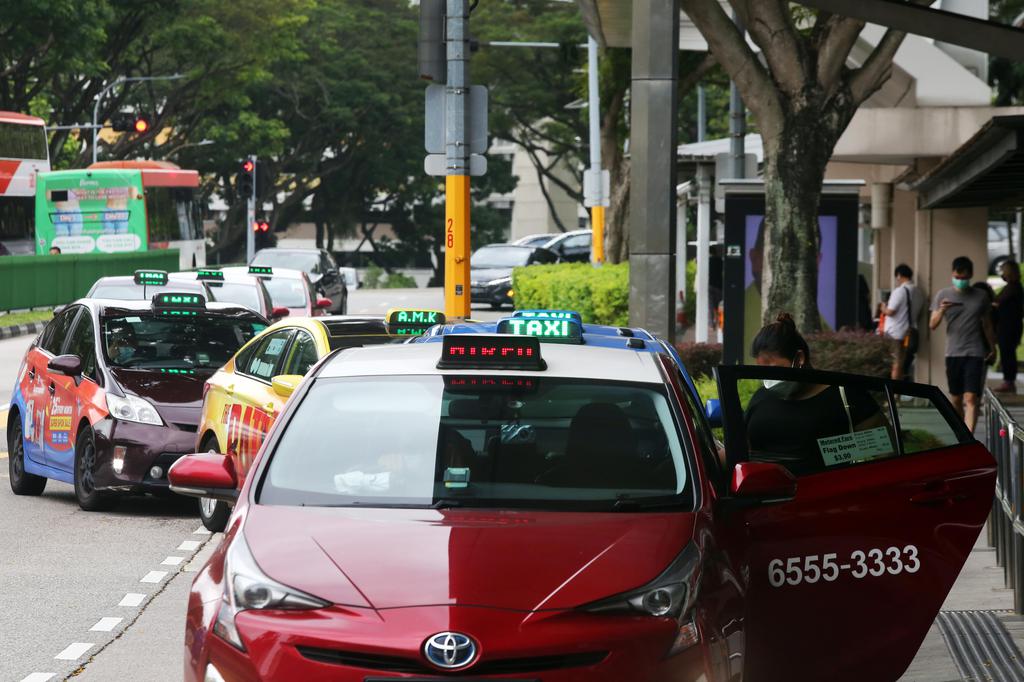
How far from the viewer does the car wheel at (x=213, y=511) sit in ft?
36.5

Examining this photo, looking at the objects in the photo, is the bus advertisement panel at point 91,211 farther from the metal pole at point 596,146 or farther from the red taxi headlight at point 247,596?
the red taxi headlight at point 247,596

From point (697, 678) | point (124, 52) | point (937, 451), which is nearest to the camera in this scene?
point (697, 678)

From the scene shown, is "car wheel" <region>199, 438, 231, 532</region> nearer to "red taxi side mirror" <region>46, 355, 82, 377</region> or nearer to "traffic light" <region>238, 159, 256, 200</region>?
"red taxi side mirror" <region>46, 355, 82, 377</region>

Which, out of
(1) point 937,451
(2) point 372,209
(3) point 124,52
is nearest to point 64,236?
(3) point 124,52

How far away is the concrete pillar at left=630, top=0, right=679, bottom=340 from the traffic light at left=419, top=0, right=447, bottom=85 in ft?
11.1

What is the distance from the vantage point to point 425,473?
18.0 ft

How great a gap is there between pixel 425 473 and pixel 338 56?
5941 cm

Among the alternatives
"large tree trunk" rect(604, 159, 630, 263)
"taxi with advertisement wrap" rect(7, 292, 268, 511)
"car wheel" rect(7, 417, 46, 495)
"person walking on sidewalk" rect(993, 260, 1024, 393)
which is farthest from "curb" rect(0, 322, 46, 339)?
"taxi with advertisement wrap" rect(7, 292, 268, 511)

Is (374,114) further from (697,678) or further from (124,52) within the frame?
(697,678)

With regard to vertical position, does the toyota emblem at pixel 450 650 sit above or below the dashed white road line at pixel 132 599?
above

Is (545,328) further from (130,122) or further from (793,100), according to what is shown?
(130,122)

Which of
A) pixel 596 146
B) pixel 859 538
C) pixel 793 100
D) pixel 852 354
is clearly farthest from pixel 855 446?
pixel 596 146

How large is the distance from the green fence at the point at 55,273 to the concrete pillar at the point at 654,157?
91.0ft

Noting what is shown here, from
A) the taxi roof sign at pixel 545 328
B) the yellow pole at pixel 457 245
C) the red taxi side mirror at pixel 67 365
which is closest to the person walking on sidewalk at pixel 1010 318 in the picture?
the yellow pole at pixel 457 245
